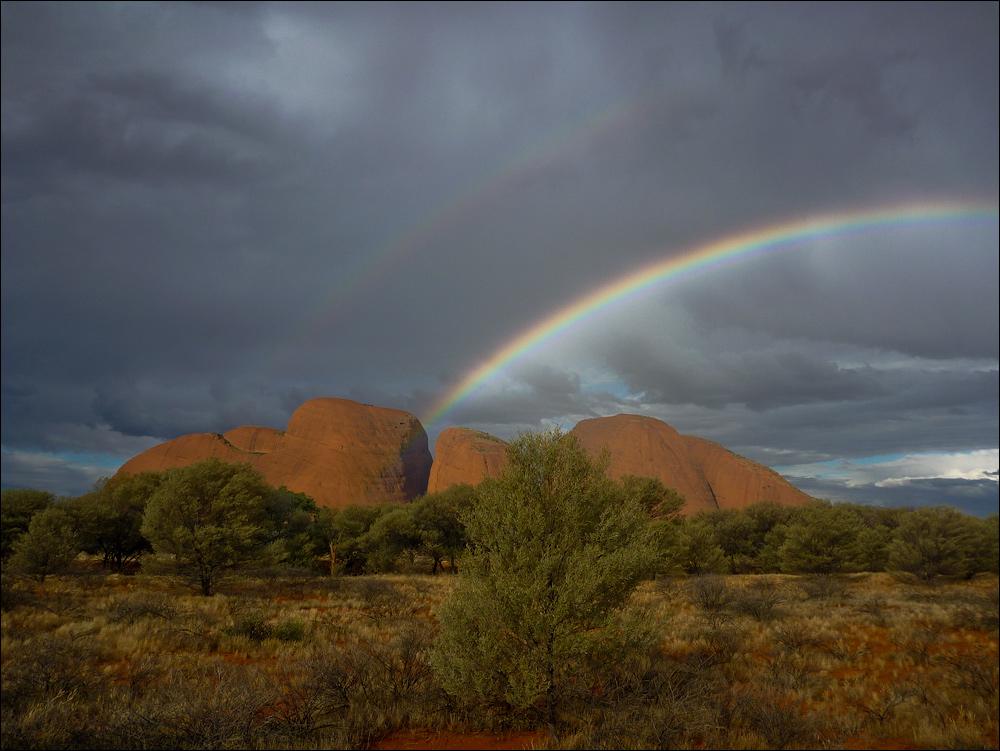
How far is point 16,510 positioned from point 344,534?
22599 millimetres

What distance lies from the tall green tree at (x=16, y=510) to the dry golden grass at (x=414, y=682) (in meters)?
16.3

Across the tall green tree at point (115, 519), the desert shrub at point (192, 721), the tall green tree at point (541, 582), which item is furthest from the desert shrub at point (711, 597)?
the tall green tree at point (115, 519)

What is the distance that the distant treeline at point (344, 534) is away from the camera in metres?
21.8

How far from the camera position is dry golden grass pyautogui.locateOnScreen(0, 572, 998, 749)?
678 cm

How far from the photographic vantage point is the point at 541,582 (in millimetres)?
7398

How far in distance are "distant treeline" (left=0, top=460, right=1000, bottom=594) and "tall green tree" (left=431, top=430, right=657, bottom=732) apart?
3.76 m

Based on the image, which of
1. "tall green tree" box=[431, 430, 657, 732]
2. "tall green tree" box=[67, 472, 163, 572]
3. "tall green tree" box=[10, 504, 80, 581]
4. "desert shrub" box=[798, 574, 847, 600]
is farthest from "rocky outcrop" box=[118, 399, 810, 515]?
"tall green tree" box=[431, 430, 657, 732]

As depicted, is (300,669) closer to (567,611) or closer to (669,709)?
(567,611)

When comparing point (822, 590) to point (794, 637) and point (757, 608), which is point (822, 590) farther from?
point (794, 637)

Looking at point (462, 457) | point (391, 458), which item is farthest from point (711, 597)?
point (391, 458)

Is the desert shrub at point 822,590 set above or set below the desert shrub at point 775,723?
below

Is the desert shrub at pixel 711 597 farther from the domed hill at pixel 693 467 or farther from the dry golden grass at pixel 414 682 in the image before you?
the domed hill at pixel 693 467

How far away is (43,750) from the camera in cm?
584

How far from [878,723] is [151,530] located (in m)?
26.4
